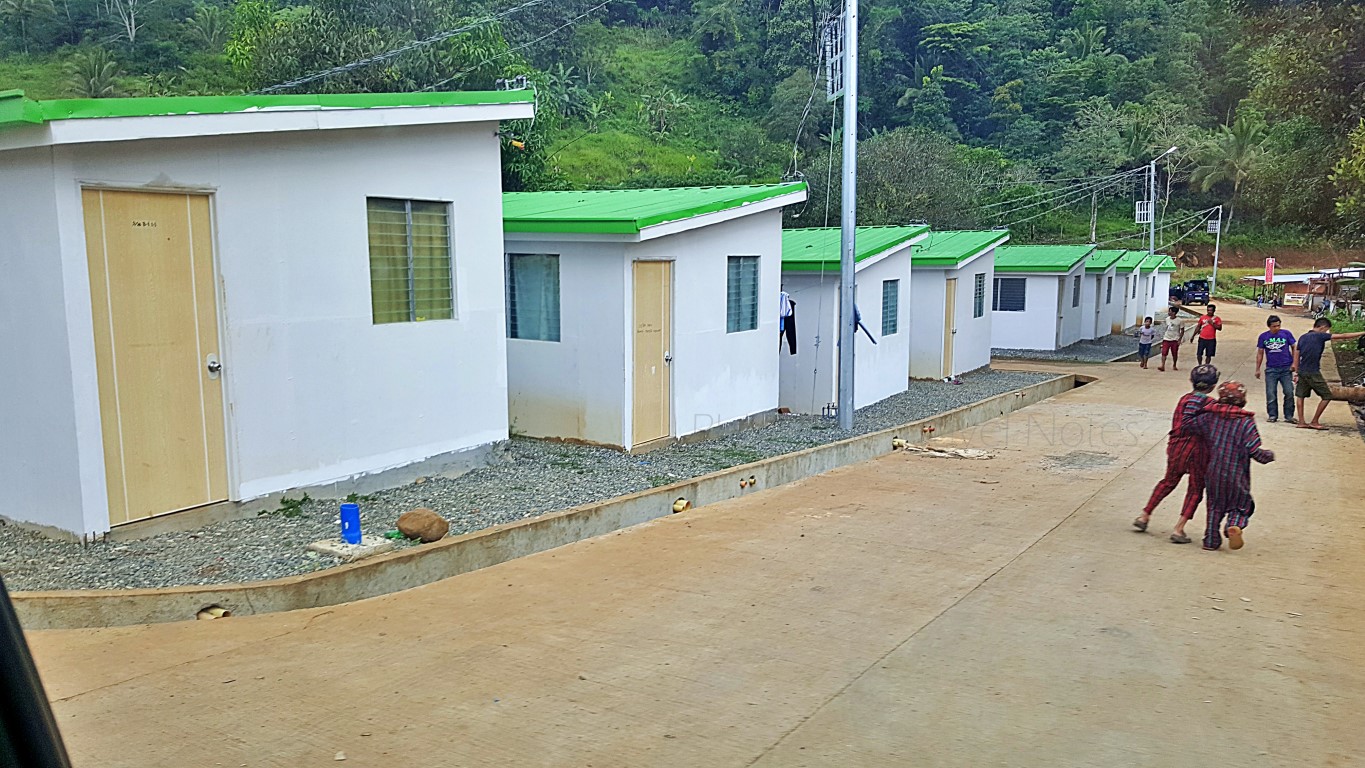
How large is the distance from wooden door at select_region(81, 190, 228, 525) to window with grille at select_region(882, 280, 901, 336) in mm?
12245

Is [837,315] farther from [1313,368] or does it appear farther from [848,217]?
[1313,368]

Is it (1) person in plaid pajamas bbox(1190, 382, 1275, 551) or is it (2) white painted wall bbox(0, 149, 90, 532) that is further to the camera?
(1) person in plaid pajamas bbox(1190, 382, 1275, 551)

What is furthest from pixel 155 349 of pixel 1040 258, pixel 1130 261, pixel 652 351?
pixel 1130 261

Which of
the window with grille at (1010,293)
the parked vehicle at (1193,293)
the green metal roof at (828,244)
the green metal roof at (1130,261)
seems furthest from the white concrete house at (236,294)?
the parked vehicle at (1193,293)

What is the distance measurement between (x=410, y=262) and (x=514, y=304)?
299 centimetres

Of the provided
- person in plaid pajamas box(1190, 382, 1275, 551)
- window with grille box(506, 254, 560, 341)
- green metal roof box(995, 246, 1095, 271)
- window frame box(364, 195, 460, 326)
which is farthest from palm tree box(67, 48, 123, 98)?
person in plaid pajamas box(1190, 382, 1275, 551)

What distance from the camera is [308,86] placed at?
1209 inches

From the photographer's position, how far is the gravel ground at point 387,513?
649 cm

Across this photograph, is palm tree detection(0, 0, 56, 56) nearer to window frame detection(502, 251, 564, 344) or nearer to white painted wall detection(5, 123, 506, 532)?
window frame detection(502, 251, 564, 344)

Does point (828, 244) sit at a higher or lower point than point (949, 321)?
higher

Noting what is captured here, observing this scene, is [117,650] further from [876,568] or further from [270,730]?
[876,568]

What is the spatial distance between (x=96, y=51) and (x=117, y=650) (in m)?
52.1

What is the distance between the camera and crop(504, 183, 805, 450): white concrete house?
1139 cm

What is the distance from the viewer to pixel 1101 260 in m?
31.9
